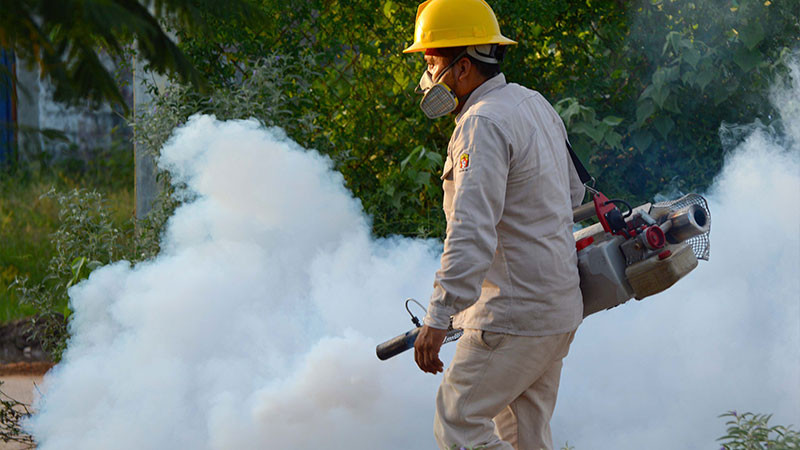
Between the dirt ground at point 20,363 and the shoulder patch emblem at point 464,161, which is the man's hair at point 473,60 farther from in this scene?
the dirt ground at point 20,363

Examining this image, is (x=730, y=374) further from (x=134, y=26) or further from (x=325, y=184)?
(x=134, y=26)

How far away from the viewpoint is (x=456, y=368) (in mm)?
2689

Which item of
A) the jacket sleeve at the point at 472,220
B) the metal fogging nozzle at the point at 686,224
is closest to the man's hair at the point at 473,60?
the jacket sleeve at the point at 472,220

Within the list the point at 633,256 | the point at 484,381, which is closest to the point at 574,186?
the point at 633,256

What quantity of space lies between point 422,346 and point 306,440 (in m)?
1.16

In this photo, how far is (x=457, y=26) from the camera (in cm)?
278

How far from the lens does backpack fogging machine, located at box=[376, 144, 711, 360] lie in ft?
8.78

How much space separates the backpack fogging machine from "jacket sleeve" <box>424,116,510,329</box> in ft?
0.81

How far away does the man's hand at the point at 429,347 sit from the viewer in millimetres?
2551

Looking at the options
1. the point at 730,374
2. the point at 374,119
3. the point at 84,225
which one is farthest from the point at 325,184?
the point at 730,374

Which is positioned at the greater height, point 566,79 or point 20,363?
point 566,79

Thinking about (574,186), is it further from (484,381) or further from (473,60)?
(484,381)

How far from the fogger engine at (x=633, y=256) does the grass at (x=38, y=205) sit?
3157 millimetres

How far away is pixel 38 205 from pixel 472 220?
24.8ft
